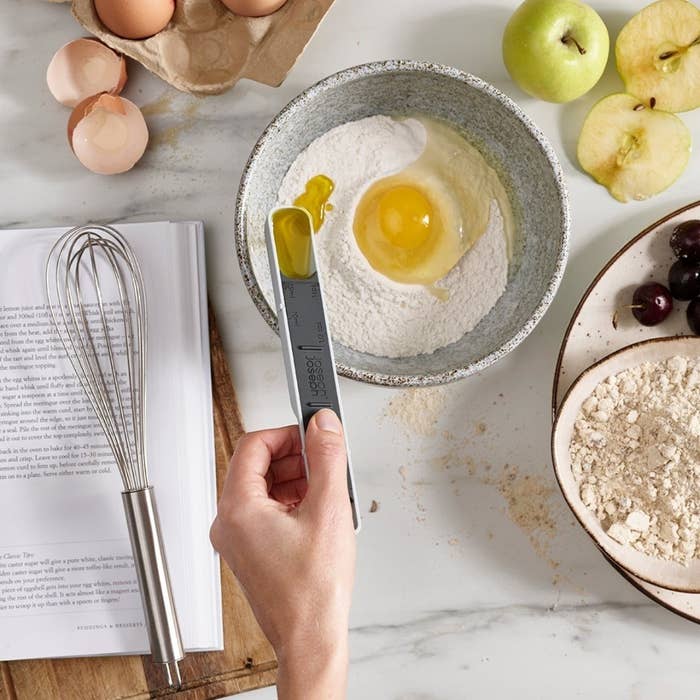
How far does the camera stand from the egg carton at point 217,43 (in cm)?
74

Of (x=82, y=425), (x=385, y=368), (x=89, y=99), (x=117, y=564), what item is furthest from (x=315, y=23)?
(x=117, y=564)

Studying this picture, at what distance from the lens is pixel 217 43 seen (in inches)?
30.1

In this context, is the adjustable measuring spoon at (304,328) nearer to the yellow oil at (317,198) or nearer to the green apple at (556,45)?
the yellow oil at (317,198)

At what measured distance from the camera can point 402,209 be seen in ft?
2.50

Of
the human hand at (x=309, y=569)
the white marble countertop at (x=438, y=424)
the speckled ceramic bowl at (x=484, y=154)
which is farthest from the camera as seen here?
the white marble countertop at (x=438, y=424)

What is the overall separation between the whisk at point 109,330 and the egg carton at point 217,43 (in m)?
0.17

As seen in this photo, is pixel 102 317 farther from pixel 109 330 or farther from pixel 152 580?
pixel 152 580

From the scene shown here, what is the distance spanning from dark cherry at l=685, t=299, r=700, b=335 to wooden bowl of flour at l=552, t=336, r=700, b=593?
3 centimetres

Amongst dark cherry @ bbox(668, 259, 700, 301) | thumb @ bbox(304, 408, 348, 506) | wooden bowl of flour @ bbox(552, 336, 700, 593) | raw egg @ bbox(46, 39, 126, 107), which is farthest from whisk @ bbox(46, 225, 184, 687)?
dark cherry @ bbox(668, 259, 700, 301)

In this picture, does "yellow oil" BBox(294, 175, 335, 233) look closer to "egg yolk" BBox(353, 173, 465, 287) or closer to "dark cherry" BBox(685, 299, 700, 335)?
"egg yolk" BBox(353, 173, 465, 287)

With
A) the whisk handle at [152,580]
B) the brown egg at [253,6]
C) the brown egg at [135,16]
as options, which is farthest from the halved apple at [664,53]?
the whisk handle at [152,580]

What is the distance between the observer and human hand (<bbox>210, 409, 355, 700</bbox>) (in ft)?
1.90

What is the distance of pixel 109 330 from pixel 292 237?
0.26 m

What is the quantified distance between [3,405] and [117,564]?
0.64ft
